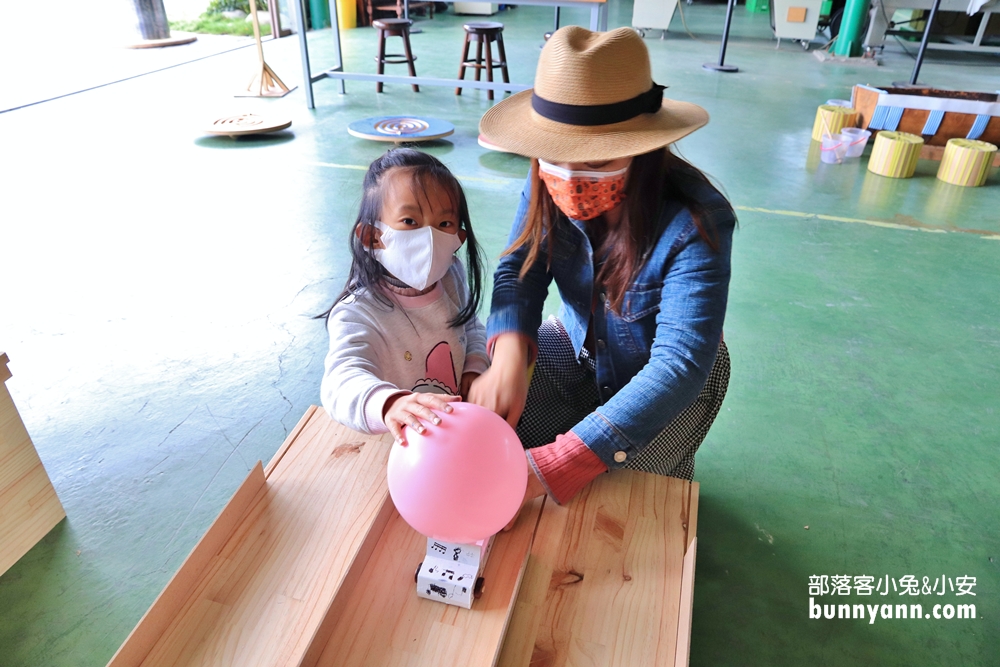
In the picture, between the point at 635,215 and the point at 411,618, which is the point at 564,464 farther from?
the point at 635,215

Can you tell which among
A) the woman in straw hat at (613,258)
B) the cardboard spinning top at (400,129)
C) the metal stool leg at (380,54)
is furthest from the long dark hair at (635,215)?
the metal stool leg at (380,54)

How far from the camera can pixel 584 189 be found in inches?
52.6

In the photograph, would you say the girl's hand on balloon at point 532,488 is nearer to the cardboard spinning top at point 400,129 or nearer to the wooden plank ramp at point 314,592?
the wooden plank ramp at point 314,592

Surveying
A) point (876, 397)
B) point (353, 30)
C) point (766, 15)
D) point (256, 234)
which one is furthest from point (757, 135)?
point (766, 15)

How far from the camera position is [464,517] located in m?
1.08

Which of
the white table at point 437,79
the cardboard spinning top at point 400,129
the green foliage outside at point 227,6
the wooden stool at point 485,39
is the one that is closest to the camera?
the cardboard spinning top at point 400,129

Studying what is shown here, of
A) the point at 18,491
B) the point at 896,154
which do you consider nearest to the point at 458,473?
the point at 18,491

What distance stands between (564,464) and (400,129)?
160 inches

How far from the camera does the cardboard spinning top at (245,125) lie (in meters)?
4.93

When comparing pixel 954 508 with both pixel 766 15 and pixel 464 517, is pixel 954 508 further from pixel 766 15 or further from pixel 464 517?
pixel 766 15

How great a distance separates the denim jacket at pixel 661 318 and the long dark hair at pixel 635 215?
14 mm

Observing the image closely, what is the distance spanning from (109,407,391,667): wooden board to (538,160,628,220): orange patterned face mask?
0.72 metres

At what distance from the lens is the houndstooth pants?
1701 millimetres

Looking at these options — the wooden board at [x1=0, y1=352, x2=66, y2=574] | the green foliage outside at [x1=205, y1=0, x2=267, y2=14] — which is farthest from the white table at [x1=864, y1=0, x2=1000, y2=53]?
the wooden board at [x1=0, y1=352, x2=66, y2=574]
